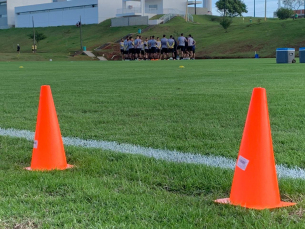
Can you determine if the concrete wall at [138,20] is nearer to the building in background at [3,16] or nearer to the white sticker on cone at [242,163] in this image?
the building in background at [3,16]

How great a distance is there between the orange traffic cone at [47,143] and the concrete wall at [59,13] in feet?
252

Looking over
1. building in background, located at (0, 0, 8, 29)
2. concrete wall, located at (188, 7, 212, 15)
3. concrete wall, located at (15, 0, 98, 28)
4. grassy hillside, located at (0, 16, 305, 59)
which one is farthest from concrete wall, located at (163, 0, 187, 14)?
building in background, located at (0, 0, 8, 29)

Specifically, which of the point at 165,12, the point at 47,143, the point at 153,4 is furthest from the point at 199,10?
Result: the point at 47,143

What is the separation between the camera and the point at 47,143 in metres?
3.37

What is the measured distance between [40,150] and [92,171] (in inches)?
17.5

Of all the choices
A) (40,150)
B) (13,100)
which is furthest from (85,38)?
(40,150)

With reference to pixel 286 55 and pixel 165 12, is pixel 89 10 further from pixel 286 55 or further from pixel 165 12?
pixel 286 55

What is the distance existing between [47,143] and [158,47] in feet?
109

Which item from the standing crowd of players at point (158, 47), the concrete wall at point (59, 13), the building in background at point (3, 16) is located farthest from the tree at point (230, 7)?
the standing crowd of players at point (158, 47)

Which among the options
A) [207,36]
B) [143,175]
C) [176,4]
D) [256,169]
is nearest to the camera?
[256,169]

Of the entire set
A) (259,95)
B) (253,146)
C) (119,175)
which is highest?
(259,95)

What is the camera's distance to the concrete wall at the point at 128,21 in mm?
72000

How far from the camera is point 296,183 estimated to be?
276 cm

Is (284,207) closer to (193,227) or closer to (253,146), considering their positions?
(253,146)
